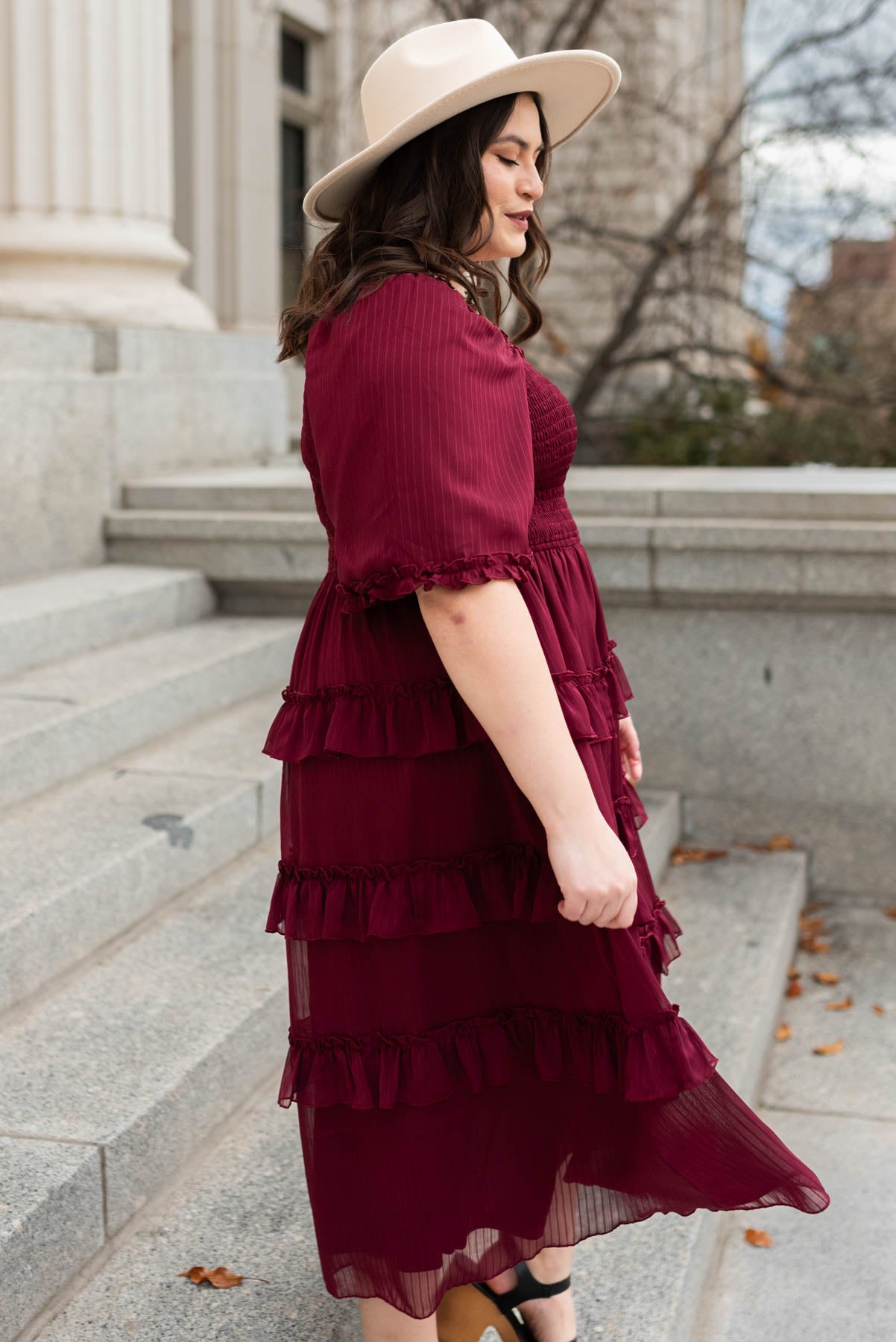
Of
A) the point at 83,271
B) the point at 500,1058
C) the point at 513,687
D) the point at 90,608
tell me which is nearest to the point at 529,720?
the point at 513,687

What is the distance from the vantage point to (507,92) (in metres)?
1.76

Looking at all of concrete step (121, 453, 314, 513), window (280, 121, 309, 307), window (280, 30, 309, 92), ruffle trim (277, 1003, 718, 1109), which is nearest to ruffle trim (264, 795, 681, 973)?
ruffle trim (277, 1003, 718, 1109)

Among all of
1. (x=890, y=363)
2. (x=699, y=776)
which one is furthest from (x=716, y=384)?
(x=699, y=776)

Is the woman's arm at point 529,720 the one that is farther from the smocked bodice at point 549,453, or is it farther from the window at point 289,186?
the window at point 289,186

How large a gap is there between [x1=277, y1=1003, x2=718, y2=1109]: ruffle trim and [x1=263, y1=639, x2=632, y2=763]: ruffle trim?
386 millimetres

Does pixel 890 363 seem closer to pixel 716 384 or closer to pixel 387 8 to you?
pixel 716 384

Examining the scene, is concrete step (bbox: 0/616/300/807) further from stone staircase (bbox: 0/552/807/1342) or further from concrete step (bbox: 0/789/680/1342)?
concrete step (bbox: 0/789/680/1342)

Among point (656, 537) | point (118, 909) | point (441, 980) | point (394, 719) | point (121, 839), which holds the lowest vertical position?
point (118, 909)

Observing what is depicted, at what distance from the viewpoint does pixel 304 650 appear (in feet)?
6.26

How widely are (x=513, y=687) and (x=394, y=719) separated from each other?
240 millimetres

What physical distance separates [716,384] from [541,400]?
330 inches

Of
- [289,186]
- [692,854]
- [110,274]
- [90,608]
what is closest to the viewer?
[90,608]

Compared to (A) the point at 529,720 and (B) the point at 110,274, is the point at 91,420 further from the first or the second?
(A) the point at 529,720

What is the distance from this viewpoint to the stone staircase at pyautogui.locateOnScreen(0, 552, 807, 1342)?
88.7 inches
